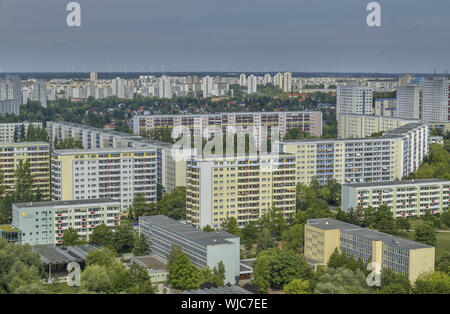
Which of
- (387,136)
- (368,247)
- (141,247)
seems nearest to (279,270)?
(368,247)

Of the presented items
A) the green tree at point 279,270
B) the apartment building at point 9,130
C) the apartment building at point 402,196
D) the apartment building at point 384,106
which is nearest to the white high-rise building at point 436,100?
the apartment building at point 384,106

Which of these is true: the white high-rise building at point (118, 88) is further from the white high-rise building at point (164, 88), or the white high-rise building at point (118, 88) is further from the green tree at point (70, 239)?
the green tree at point (70, 239)

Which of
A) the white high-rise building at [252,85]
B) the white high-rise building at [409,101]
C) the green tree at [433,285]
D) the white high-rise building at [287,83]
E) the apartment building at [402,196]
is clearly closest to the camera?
the green tree at [433,285]

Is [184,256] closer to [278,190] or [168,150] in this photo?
[278,190]

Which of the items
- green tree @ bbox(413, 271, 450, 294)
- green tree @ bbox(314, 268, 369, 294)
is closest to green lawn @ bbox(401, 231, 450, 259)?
green tree @ bbox(413, 271, 450, 294)

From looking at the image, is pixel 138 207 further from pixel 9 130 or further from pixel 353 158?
pixel 9 130
